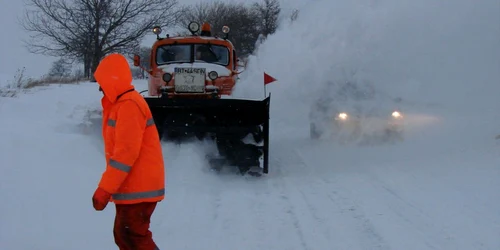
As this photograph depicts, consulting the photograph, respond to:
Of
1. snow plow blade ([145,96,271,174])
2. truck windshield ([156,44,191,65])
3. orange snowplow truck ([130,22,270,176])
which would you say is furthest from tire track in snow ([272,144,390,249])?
truck windshield ([156,44,191,65])

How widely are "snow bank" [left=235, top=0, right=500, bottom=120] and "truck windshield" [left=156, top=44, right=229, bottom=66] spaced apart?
824 millimetres

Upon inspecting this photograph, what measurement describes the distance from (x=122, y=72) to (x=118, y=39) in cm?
2594

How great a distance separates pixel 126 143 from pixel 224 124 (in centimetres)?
502

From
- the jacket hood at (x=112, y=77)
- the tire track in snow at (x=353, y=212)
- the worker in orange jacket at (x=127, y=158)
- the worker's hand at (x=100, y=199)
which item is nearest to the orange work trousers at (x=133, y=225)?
the worker in orange jacket at (x=127, y=158)

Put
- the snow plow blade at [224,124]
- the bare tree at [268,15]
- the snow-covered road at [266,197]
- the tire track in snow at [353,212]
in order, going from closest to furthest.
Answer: the snow-covered road at [266,197] < the tire track in snow at [353,212] < the snow plow blade at [224,124] < the bare tree at [268,15]

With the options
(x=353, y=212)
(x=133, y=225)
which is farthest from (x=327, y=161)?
(x=133, y=225)

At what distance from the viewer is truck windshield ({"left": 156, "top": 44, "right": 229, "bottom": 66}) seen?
9.43m

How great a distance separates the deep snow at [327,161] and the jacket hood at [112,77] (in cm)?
169

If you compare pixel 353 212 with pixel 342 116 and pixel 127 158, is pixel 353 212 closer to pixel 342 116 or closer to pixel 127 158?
pixel 127 158

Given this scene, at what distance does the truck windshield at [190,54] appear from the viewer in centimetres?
943

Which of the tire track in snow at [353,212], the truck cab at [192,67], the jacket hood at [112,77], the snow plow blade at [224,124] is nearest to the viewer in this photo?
the jacket hood at [112,77]

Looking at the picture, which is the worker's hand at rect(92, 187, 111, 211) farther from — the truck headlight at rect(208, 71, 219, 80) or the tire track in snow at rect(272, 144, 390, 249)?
the truck headlight at rect(208, 71, 219, 80)

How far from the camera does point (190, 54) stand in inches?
371

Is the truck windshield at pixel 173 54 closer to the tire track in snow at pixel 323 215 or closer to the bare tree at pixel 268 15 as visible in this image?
the tire track in snow at pixel 323 215
